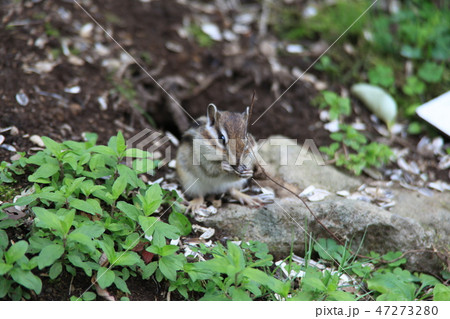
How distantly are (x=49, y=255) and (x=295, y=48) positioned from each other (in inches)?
155

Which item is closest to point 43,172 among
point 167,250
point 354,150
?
point 167,250

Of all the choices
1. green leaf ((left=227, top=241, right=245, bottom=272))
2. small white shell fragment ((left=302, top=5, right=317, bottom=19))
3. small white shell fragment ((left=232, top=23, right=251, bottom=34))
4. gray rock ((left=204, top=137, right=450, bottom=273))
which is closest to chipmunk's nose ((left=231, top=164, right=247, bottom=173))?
gray rock ((left=204, top=137, right=450, bottom=273))

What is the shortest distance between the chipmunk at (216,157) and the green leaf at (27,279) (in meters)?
1.46

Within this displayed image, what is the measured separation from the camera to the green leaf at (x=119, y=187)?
308 centimetres

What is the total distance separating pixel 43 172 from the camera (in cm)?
315

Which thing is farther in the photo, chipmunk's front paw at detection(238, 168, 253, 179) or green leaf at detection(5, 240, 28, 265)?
chipmunk's front paw at detection(238, 168, 253, 179)

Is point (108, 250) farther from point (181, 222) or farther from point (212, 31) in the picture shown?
point (212, 31)

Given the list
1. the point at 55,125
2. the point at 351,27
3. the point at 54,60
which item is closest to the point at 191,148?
the point at 55,125

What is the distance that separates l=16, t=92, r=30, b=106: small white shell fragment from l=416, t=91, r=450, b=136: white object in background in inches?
137

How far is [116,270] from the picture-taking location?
9.45 ft

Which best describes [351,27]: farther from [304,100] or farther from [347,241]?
[347,241]

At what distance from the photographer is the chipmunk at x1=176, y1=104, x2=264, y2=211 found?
3633mm

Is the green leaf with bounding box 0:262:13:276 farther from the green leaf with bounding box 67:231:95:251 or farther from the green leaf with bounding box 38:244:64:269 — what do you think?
the green leaf with bounding box 67:231:95:251

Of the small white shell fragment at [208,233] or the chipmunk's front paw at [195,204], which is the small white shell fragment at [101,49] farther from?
the small white shell fragment at [208,233]
